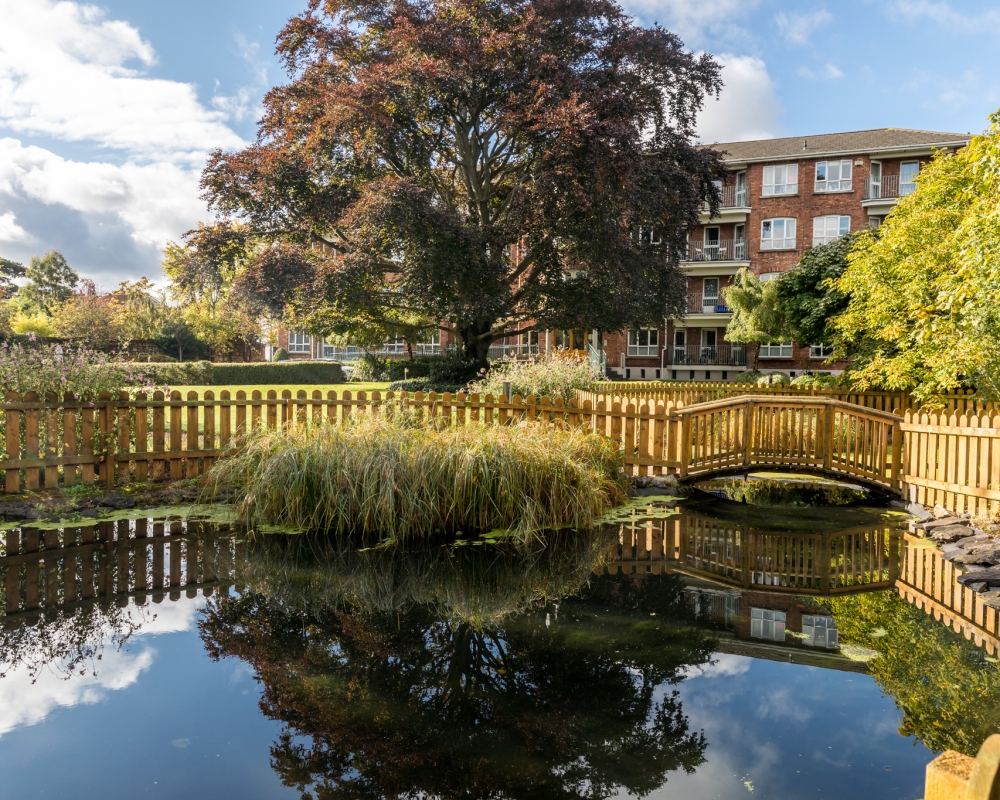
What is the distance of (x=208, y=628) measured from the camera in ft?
15.3

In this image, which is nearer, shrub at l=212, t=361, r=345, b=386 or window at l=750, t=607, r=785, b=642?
window at l=750, t=607, r=785, b=642

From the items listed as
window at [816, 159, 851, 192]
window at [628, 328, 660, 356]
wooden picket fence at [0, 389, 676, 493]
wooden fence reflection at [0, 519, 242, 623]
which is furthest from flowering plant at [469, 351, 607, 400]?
window at [816, 159, 851, 192]

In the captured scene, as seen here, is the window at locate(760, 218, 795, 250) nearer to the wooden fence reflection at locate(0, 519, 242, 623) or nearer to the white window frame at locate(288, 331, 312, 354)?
the white window frame at locate(288, 331, 312, 354)

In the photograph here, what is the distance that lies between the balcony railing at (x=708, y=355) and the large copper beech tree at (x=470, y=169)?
16568 mm

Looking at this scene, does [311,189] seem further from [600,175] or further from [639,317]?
[639,317]

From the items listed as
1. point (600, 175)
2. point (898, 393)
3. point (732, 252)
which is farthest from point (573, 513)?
point (732, 252)

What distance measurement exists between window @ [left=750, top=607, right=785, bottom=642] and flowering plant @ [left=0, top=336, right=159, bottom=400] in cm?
783

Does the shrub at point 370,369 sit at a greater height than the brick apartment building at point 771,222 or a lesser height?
lesser

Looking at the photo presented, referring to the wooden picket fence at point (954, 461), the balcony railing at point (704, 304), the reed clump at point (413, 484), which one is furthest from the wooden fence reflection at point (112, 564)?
the balcony railing at point (704, 304)

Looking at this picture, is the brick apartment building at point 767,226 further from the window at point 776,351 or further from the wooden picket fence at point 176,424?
the wooden picket fence at point 176,424

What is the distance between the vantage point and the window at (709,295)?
4125 cm

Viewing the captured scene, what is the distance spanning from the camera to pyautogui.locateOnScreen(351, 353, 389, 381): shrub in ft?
122

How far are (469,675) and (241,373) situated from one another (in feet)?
108

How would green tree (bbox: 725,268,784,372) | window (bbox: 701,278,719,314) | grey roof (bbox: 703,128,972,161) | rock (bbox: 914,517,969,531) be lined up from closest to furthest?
rock (bbox: 914,517,969,531), green tree (bbox: 725,268,784,372), grey roof (bbox: 703,128,972,161), window (bbox: 701,278,719,314)
